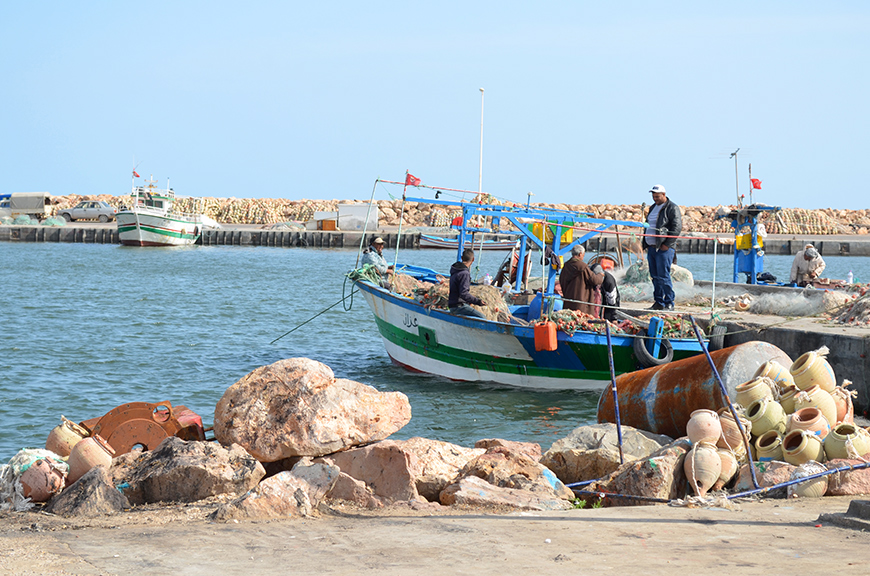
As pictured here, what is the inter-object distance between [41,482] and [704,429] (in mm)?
5081

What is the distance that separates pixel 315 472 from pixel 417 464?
0.98 m

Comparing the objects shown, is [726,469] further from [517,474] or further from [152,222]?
[152,222]

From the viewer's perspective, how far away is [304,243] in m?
63.1

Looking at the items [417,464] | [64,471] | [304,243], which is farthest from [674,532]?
[304,243]

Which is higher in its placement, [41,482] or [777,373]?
[777,373]

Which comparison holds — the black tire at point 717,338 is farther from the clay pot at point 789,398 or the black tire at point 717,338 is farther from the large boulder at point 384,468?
the large boulder at point 384,468

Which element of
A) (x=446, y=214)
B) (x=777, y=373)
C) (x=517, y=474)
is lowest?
(x=517, y=474)

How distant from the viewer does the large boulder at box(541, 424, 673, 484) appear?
282 inches

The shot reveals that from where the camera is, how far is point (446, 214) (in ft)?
231

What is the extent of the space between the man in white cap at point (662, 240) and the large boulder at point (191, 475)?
7388 millimetres

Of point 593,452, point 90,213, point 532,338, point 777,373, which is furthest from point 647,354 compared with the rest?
point 90,213

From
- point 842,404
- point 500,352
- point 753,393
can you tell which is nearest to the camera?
point 753,393

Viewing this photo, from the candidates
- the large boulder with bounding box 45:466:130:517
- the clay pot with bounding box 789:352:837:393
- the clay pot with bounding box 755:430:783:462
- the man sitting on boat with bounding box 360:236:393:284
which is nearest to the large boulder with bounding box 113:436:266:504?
the large boulder with bounding box 45:466:130:517

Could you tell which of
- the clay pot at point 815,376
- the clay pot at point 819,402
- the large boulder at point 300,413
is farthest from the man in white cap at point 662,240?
the large boulder at point 300,413
